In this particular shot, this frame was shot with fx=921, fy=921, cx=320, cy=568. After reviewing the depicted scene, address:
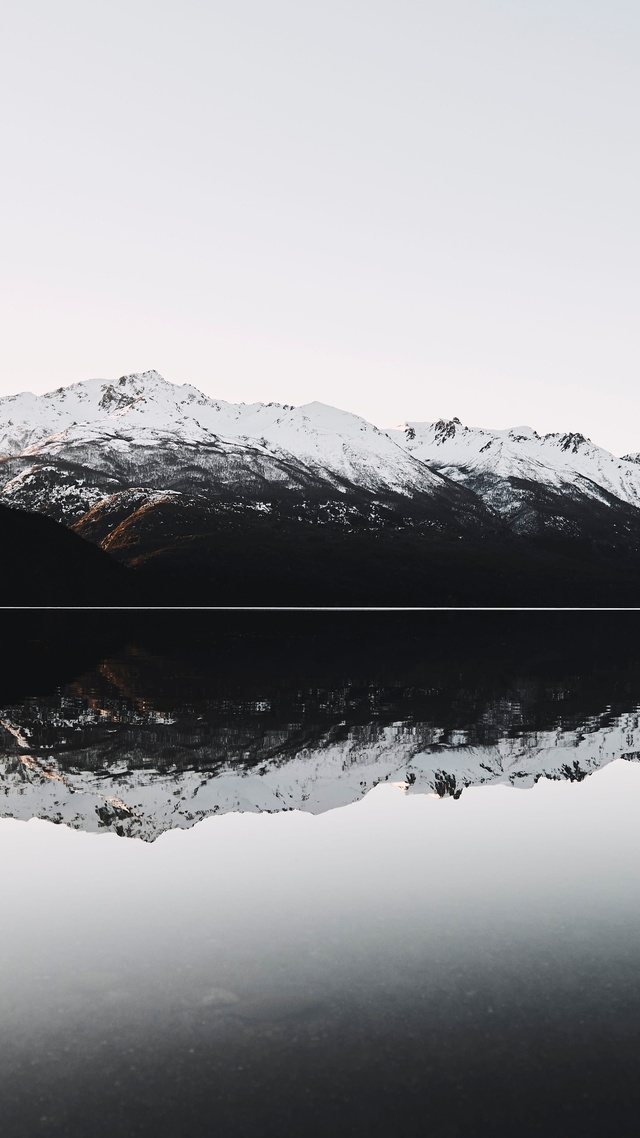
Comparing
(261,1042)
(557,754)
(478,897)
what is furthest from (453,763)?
(261,1042)

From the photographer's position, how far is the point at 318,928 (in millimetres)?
16094

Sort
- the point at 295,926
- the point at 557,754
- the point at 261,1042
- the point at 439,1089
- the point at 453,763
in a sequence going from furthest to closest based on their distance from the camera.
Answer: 1. the point at 557,754
2. the point at 453,763
3. the point at 295,926
4. the point at 261,1042
5. the point at 439,1089

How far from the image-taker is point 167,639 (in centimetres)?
10331

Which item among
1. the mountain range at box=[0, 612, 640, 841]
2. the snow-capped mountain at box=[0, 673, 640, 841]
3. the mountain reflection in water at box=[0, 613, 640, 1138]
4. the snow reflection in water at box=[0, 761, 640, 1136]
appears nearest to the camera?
the snow reflection in water at box=[0, 761, 640, 1136]

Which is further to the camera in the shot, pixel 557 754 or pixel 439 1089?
pixel 557 754

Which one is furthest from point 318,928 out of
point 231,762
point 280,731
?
point 280,731

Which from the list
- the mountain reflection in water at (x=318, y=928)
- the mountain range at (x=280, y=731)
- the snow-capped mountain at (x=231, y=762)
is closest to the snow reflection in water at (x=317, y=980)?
the mountain reflection in water at (x=318, y=928)

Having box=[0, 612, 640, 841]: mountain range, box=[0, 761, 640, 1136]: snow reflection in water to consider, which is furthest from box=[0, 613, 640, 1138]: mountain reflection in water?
box=[0, 612, 640, 841]: mountain range

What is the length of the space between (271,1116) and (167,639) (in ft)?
311

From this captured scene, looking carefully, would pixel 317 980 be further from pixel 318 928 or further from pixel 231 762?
pixel 231 762

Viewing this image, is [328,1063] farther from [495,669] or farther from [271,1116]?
[495,669]

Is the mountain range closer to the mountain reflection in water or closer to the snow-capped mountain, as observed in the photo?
the snow-capped mountain

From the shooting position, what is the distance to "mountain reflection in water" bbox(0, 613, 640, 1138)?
34.3ft

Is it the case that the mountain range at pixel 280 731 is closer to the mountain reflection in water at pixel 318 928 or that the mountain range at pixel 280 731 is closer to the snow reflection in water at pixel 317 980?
the mountain reflection in water at pixel 318 928
